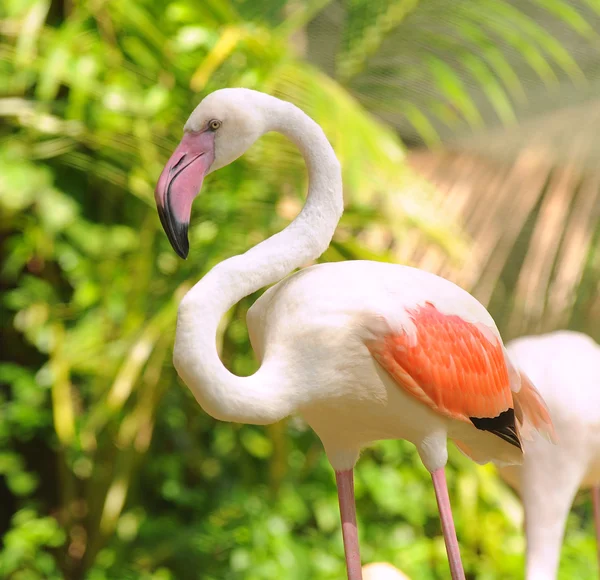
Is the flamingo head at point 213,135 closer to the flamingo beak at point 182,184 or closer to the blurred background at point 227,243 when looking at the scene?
the flamingo beak at point 182,184

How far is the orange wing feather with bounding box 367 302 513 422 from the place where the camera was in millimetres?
1001

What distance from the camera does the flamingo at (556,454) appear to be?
1.58 meters

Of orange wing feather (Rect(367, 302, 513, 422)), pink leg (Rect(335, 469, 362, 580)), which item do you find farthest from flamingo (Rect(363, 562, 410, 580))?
orange wing feather (Rect(367, 302, 513, 422))

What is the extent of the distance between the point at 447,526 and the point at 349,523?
148 mm

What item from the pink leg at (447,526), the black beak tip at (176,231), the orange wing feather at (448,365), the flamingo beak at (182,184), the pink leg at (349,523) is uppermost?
the flamingo beak at (182,184)

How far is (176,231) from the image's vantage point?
0.95m

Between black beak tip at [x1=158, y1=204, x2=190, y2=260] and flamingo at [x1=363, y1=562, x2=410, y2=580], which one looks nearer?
black beak tip at [x1=158, y1=204, x2=190, y2=260]

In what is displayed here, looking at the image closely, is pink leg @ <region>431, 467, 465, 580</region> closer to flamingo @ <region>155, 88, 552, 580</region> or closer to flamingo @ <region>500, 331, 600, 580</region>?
flamingo @ <region>155, 88, 552, 580</region>

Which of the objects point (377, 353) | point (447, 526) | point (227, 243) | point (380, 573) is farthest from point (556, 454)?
point (227, 243)

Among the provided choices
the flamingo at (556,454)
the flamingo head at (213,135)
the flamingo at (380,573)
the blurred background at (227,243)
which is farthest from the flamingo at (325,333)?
the blurred background at (227,243)

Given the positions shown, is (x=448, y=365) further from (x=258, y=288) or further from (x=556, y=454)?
(x=556, y=454)

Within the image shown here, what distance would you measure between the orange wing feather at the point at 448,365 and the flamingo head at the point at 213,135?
11.3 inches

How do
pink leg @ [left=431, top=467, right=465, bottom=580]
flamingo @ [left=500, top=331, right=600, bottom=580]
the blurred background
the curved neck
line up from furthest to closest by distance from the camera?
the blurred background
flamingo @ [left=500, top=331, right=600, bottom=580]
pink leg @ [left=431, top=467, right=465, bottom=580]
the curved neck

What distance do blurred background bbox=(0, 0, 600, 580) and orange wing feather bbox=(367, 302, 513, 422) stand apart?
2.51 ft
